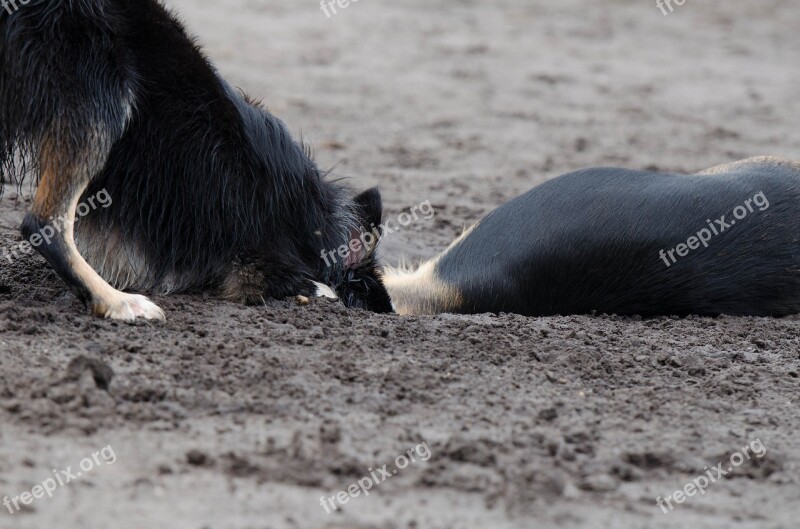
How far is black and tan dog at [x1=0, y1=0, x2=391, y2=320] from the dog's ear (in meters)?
0.02

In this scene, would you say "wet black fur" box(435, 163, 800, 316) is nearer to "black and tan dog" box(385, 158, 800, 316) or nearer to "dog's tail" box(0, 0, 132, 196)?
"black and tan dog" box(385, 158, 800, 316)

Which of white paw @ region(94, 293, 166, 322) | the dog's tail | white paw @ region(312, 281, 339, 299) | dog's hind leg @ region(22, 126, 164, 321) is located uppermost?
the dog's tail

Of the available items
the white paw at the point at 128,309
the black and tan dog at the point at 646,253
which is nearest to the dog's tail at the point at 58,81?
the white paw at the point at 128,309

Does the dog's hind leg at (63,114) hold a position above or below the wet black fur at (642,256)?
above

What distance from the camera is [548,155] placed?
354 inches

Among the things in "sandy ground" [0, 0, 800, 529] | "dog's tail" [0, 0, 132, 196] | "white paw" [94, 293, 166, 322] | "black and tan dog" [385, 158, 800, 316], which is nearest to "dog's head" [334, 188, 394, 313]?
"black and tan dog" [385, 158, 800, 316]

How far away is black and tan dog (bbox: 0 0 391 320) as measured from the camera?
14.7 ft

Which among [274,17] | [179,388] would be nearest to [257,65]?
[274,17]

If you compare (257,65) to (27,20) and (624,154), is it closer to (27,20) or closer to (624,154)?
(624,154)

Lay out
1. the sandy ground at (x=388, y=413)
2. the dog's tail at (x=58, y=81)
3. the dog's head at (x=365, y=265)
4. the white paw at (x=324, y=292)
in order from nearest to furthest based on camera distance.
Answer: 1. the sandy ground at (x=388, y=413)
2. the dog's tail at (x=58, y=81)
3. the white paw at (x=324, y=292)
4. the dog's head at (x=365, y=265)

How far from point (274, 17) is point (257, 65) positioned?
1846 mm

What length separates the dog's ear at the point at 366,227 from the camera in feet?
18.0

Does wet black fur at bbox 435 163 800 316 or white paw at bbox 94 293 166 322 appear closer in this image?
white paw at bbox 94 293 166 322

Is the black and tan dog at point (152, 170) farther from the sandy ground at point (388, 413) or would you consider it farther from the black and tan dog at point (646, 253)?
the black and tan dog at point (646, 253)
